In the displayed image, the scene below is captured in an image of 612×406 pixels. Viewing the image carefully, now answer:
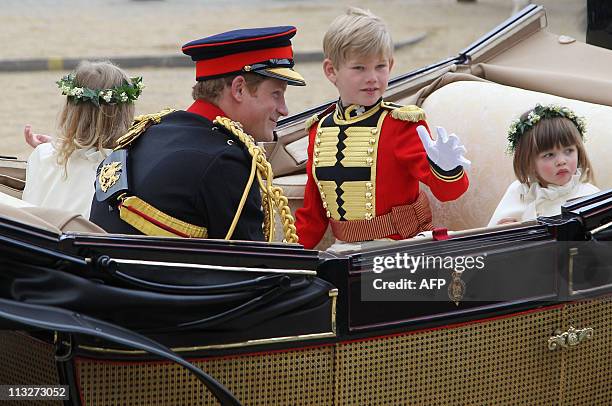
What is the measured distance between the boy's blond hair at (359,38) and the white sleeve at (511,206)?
1.87 ft

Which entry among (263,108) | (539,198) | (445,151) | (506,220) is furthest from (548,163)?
(263,108)

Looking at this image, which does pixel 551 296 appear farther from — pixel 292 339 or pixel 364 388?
pixel 292 339

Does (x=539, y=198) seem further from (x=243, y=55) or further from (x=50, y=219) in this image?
(x=50, y=219)

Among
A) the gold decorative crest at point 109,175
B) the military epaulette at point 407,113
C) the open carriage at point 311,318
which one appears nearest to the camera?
the open carriage at point 311,318

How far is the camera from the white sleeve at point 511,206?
131 inches

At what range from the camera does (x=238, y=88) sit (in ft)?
9.46

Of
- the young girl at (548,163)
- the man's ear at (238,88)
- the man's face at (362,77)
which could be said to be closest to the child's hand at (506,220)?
the young girl at (548,163)

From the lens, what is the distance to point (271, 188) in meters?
2.78

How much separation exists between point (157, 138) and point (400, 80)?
1639 millimetres

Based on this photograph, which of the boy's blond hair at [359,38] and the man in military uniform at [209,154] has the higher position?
the boy's blond hair at [359,38]

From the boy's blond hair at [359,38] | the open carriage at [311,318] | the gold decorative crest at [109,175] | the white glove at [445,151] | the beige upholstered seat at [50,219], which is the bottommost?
the open carriage at [311,318]

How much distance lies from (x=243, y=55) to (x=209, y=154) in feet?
1.12

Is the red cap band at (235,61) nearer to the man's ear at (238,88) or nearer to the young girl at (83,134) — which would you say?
the man's ear at (238,88)

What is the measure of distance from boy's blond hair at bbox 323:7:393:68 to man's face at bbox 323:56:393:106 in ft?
0.06
